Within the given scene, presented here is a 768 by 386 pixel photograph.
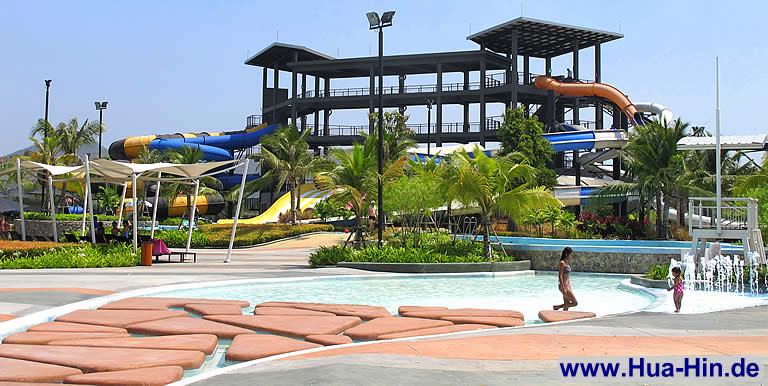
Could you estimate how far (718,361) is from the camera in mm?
8031

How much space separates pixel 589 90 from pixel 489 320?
1839 inches

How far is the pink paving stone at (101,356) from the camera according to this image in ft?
25.1

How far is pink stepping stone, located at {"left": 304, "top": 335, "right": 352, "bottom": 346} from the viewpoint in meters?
9.42

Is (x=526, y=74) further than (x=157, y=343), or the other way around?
(x=526, y=74)

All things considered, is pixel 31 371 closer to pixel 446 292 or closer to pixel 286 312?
pixel 286 312

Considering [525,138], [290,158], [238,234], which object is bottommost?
[238,234]

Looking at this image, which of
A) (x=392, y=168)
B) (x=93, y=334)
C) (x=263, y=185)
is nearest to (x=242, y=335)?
(x=93, y=334)

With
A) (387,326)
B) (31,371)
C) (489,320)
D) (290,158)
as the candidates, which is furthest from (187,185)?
(31,371)

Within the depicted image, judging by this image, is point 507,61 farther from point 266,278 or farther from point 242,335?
point 242,335

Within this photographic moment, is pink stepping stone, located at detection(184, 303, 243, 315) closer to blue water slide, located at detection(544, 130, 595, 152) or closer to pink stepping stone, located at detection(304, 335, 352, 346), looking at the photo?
pink stepping stone, located at detection(304, 335, 352, 346)

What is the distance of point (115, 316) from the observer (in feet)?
37.1

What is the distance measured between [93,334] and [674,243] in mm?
25943

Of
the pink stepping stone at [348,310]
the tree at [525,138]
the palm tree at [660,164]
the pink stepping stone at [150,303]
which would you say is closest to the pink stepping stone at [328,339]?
the pink stepping stone at [348,310]

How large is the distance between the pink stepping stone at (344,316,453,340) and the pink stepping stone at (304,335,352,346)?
34 centimetres
